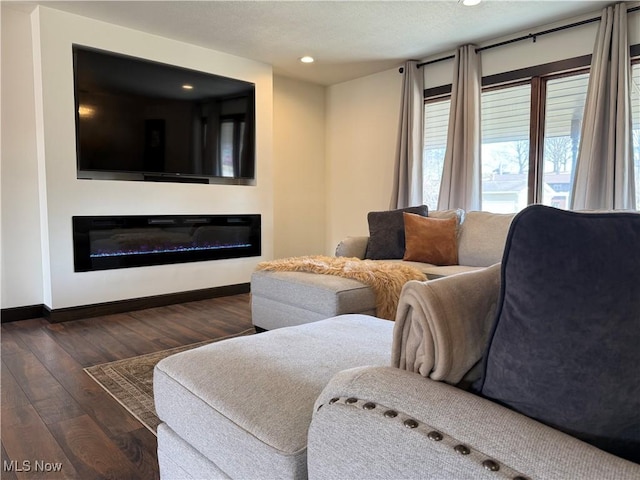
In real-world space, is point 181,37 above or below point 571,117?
above

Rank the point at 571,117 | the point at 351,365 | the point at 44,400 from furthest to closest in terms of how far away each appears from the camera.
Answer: the point at 571,117, the point at 44,400, the point at 351,365

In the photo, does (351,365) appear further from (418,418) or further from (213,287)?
(213,287)

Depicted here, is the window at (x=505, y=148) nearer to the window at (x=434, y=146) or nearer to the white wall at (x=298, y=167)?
the window at (x=434, y=146)

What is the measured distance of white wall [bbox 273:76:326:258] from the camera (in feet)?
16.7

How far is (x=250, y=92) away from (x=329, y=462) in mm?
4212

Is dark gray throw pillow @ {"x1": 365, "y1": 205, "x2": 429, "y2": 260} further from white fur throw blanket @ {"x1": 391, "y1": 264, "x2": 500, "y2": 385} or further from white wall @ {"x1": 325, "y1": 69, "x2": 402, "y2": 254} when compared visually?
white fur throw blanket @ {"x1": 391, "y1": 264, "x2": 500, "y2": 385}

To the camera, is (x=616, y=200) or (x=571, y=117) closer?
(x=616, y=200)

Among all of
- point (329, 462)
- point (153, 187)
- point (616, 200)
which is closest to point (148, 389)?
point (329, 462)

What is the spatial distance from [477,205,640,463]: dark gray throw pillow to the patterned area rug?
1.58 metres

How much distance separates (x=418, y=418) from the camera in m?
0.65

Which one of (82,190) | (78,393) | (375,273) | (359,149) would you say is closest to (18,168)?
(82,190)

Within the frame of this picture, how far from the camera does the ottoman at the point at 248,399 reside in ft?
2.90

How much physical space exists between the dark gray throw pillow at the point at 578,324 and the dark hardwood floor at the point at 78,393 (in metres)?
1.35

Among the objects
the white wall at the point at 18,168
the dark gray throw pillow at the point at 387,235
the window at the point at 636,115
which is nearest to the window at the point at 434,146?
the dark gray throw pillow at the point at 387,235
